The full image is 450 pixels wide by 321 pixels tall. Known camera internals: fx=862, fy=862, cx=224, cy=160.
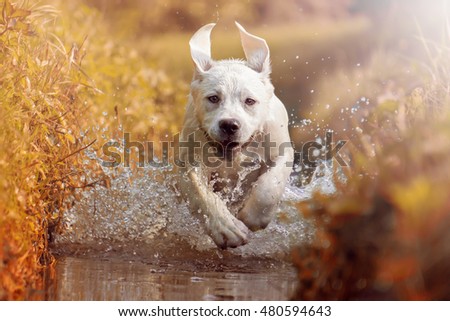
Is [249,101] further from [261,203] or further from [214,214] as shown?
[214,214]

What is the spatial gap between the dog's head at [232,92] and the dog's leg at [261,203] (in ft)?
1.13

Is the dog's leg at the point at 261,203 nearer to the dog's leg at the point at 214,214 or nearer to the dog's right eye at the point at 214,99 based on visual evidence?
the dog's leg at the point at 214,214

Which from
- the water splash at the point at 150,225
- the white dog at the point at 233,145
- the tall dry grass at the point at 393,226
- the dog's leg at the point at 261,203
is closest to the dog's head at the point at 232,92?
the white dog at the point at 233,145

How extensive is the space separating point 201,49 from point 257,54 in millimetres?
455

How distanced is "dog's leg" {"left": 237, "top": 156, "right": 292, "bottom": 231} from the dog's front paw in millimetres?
149

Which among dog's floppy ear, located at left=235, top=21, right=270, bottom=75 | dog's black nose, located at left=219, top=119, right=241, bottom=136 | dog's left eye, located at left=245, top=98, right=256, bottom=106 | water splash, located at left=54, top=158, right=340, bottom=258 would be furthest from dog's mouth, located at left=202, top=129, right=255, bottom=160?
dog's floppy ear, located at left=235, top=21, right=270, bottom=75

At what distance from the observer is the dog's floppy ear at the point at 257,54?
6.90 m

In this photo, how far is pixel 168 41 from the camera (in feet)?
38.4

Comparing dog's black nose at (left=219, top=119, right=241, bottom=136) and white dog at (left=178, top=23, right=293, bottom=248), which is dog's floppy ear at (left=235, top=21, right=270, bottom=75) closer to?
white dog at (left=178, top=23, right=293, bottom=248)

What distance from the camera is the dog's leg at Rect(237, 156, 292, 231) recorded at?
6.28 metres

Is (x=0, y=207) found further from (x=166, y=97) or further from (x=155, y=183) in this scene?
(x=166, y=97)
